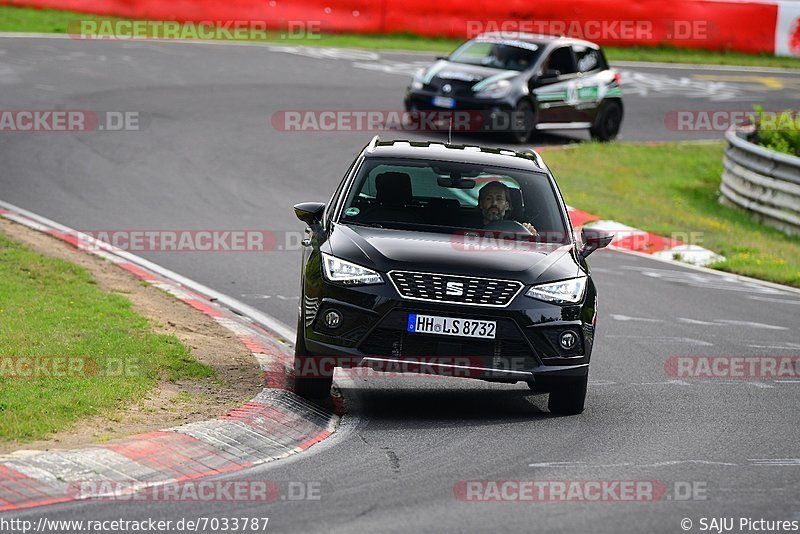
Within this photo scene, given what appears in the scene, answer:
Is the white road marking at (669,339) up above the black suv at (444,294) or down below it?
below

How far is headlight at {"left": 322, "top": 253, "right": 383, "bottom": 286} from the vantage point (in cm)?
855

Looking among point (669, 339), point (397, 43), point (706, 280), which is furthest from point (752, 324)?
point (397, 43)

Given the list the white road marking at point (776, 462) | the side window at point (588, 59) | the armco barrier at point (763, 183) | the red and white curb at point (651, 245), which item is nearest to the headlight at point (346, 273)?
the white road marking at point (776, 462)

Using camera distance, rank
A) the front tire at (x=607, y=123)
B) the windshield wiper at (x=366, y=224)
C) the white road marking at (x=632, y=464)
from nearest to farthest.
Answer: the white road marking at (x=632, y=464) → the windshield wiper at (x=366, y=224) → the front tire at (x=607, y=123)

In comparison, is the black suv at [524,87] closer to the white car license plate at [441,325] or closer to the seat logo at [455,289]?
the seat logo at [455,289]

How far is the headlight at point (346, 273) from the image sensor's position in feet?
28.1

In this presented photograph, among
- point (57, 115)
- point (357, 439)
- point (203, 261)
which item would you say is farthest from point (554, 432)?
point (57, 115)

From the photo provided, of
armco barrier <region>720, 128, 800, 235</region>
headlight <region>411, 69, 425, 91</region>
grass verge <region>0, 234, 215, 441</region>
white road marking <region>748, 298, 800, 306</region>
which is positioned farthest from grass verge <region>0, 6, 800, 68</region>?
grass verge <region>0, 234, 215, 441</region>

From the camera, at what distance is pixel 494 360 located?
335 inches

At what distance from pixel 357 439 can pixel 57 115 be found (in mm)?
14169

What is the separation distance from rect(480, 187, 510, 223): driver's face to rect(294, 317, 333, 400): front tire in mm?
1608

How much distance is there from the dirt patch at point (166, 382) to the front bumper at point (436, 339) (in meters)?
0.72

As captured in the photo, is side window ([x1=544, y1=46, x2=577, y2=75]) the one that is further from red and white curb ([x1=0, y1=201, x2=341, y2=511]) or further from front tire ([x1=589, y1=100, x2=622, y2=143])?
red and white curb ([x1=0, y1=201, x2=341, y2=511])

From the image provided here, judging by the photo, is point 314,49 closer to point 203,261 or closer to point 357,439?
point 203,261
